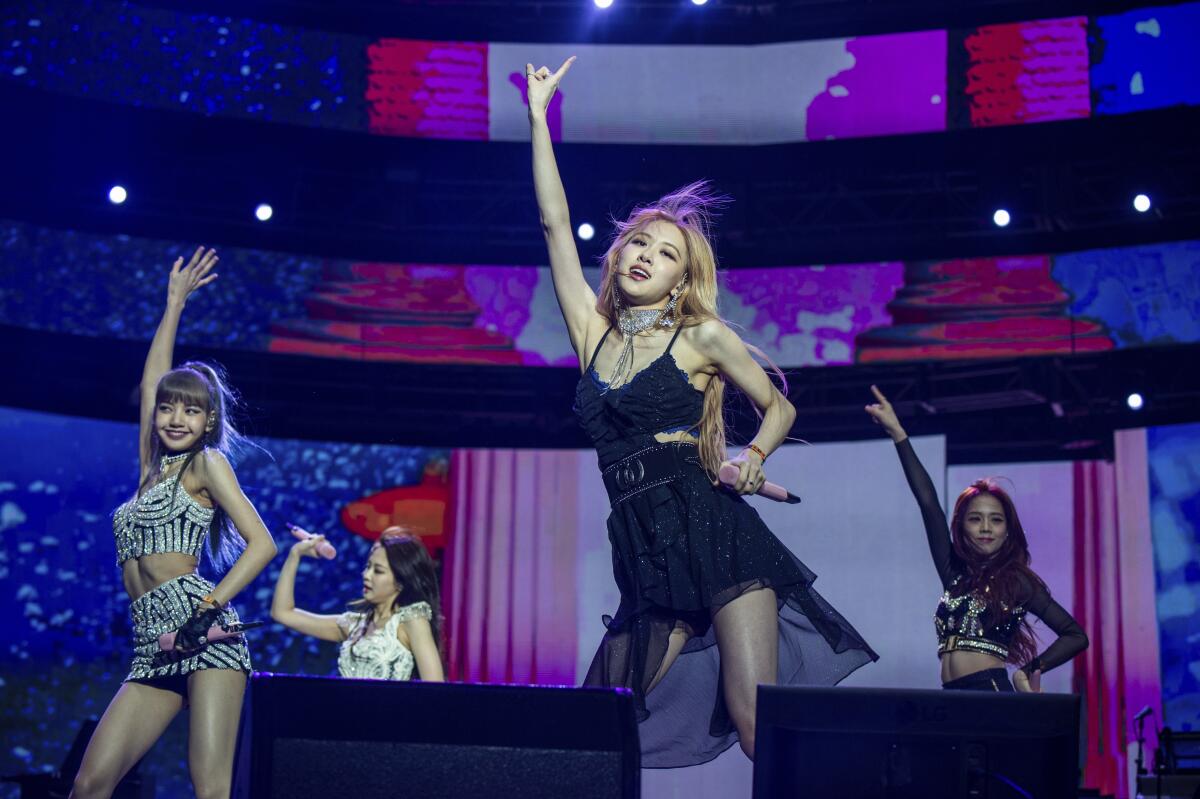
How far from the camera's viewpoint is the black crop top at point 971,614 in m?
4.45

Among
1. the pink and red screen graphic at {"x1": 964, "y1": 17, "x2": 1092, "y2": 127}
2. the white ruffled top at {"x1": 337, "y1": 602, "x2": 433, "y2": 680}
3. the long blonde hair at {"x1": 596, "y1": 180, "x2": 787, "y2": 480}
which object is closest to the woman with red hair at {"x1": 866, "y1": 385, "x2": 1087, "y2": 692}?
the long blonde hair at {"x1": 596, "y1": 180, "x2": 787, "y2": 480}

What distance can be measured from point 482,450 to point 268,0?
3.39 meters

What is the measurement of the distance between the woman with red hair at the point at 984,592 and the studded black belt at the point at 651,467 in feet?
5.97

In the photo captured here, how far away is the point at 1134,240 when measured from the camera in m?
8.39

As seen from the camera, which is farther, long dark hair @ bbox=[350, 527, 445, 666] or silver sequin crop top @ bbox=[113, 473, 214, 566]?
long dark hair @ bbox=[350, 527, 445, 666]

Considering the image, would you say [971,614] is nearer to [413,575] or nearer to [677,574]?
[677,574]

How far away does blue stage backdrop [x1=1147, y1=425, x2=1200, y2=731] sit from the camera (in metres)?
8.14

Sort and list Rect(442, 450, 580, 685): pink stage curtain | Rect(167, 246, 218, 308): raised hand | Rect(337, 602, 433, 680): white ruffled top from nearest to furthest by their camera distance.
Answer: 1. Rect(167, 246, 218, 308): raised hand
2. Rect(337, 602, 433, 680): white ruffled top
3. Rect(442, 450, 580, 685): pink stage curtain

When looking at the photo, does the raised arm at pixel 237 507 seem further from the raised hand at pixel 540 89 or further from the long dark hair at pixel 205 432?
the raised hand at pixel 540 89

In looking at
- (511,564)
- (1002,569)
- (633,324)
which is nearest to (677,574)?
(633,324)

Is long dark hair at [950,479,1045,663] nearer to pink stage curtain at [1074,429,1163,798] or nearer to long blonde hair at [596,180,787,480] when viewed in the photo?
long blonde hair at [596,180,787,480]

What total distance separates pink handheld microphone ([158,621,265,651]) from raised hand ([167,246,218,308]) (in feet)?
3.54

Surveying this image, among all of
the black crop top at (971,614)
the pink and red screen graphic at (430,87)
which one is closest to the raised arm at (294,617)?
the black crop top at (971,614)

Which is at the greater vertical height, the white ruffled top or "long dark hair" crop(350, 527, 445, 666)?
"long dark hair" crop(350, 527, 445, 666)
